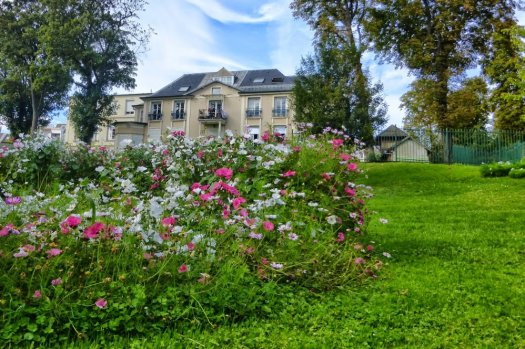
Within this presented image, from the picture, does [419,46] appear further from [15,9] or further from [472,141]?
[15,9]

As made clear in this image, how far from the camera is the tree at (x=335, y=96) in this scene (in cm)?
1408

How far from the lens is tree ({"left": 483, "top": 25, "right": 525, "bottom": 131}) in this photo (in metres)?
16.3

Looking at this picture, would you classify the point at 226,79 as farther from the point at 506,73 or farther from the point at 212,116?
the point at 506,73

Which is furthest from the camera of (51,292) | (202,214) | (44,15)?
(44,15)

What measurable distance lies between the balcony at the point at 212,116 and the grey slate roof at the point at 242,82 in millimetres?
2319

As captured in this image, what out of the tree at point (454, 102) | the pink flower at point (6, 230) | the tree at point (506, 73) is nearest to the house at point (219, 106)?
the tree at point (454, 102)

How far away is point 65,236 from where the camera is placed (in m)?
2.19

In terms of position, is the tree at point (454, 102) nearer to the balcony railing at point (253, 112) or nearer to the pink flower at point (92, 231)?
the balcony railing at point (253, 112)

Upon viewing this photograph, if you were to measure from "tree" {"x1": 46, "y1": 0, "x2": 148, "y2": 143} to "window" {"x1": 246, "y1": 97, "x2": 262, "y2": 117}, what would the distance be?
10.3 m

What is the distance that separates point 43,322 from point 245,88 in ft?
110

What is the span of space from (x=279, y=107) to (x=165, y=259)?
1240 inches

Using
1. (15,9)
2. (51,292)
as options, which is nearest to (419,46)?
(51,292)

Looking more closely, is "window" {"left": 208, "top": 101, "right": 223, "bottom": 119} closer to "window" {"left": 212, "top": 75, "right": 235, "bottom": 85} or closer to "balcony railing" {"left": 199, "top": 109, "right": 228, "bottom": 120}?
"balcony railing" {"left": 199, "top": 109, "right": 228, "bottom": 120}

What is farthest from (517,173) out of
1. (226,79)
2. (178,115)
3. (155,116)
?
(155,116)
